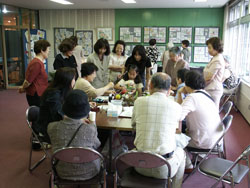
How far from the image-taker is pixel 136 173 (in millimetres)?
2047

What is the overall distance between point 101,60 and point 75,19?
221 inches

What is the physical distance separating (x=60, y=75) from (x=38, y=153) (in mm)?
1501

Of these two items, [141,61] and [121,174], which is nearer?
[121,174]

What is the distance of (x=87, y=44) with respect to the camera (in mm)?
9406

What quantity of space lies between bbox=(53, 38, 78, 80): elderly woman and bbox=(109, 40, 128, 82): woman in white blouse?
2.28ft

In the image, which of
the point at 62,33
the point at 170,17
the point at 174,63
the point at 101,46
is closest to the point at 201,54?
the point at 170,17

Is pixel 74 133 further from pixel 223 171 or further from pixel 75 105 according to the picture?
pixel 223 171

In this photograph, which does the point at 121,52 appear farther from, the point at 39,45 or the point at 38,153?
the point at 38,153

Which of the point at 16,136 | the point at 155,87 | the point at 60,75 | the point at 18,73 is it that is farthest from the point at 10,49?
the point at 155,87

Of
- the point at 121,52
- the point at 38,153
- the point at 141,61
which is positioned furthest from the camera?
the point at 121,52

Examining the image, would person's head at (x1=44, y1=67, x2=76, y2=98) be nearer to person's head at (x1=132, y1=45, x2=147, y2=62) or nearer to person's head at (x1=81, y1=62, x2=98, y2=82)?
person's head at (x1=81, y1=62, x2=98, y2=82)

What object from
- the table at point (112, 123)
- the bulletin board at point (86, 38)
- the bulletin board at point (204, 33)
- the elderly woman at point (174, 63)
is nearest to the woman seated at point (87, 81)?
the table at point (112, 123)

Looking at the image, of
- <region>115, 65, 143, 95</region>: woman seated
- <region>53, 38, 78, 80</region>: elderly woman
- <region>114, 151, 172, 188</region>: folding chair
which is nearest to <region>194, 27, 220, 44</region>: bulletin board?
<region>53, 38, 78, 80</region>: elderly woman

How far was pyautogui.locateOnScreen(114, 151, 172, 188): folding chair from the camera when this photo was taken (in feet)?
5.71
